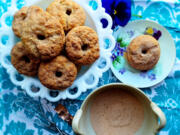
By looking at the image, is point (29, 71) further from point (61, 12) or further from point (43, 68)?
point (61, 12)

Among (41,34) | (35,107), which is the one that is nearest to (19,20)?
(41,34)

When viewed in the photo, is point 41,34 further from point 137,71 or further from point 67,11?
point 137,71

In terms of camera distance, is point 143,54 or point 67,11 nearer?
point 67,11

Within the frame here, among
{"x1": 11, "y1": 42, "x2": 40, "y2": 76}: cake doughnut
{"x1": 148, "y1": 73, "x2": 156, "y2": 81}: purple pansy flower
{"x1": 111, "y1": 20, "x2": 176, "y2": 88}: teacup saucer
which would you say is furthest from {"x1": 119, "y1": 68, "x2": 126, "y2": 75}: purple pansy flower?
{"x1": 11, "y1": 42, "x2": 40, "y2": 76}: cake doughnut

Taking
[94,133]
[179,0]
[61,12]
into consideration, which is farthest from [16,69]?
[179,0]

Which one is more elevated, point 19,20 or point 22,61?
point 19,20

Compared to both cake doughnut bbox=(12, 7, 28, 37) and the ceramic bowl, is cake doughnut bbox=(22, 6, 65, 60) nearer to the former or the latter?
cake doughnut bbox=(12, 7, 28, 37)

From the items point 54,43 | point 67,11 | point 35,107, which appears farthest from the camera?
point 35,107
